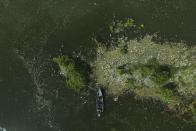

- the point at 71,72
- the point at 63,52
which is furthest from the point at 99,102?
the point at 63,52

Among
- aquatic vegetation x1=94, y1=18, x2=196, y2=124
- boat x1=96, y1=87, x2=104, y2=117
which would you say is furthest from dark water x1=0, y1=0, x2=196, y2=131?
aquatic vegetation x1=94, y1=18, x2=196, y2=124

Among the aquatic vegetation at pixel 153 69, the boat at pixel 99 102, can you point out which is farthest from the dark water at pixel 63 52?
the aquatic vegetation at pixel 153 69

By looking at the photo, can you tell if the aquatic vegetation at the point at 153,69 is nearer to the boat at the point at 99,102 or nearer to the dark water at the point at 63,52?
the dark water at the point at 63,52

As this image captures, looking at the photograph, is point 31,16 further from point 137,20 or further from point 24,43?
point 137,20

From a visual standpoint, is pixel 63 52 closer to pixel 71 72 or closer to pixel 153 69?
pixel 71 72

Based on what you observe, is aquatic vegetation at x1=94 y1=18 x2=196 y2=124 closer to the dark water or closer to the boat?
the dark water

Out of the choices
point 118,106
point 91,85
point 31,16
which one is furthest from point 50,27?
point 118,106
